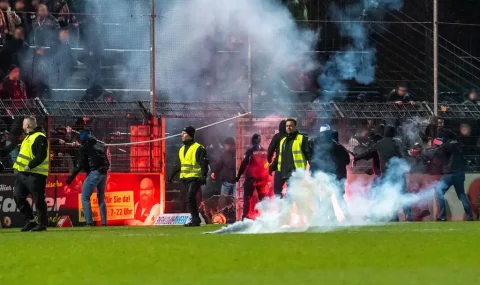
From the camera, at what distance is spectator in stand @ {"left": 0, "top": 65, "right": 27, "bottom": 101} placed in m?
22.9

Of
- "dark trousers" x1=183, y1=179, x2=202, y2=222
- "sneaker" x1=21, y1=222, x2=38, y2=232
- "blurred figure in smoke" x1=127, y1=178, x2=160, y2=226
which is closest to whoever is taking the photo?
"sneaker" x1=21, y1=222, x2=38, y2=232

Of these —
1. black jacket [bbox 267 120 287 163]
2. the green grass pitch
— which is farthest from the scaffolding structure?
the green grass pitch

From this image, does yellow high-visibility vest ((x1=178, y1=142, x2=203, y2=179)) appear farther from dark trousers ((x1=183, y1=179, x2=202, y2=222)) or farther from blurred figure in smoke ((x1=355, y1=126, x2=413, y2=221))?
blurred figure in smoke ((x1=355, y1=126, x2=413, y2=221))

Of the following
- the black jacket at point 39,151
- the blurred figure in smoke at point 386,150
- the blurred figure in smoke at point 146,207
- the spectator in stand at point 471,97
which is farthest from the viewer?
the spectator in stand at point 471,97

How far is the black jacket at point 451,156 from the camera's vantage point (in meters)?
23.8

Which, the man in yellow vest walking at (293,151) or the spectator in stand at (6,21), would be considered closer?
the man in yellow vest walking at (293,151)

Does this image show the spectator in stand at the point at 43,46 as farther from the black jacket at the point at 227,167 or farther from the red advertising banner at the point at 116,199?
the black jacket at the point at 227,167

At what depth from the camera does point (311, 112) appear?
23359 mm

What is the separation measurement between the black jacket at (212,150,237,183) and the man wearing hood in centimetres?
610

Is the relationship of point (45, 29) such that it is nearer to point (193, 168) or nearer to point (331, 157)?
point (193, 168)

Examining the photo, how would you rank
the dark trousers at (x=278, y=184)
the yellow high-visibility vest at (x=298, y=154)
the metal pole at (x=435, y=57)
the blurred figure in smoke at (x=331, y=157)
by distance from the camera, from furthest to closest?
1. the metal pole at (x=435, y=57)
2. the blurred figure in smoke at (x=331, y=157)
3. the dark trousers at (x=278, y=184)
4. the yellow high-visibility vest at (x=298, y=154)

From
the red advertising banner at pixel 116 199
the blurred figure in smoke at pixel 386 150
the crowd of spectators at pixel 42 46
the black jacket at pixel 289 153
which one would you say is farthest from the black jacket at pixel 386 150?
the crowd of spectators at pixel 42 46

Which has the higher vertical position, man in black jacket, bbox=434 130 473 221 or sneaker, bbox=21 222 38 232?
man in black jacket, bbox=434 130 473 221

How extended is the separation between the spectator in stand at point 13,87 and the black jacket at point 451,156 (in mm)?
9350
